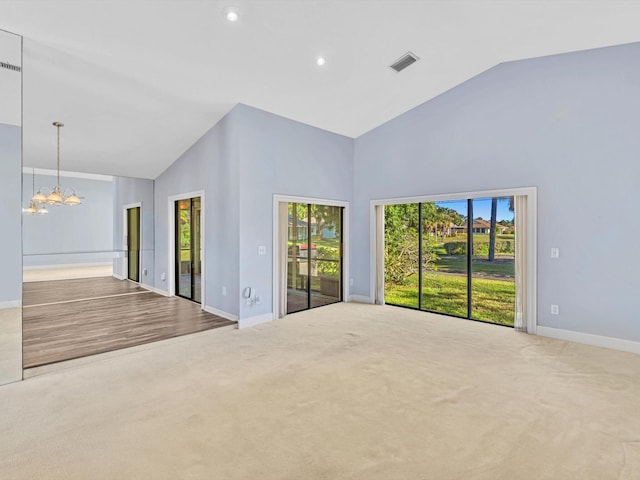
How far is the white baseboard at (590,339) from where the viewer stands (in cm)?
407

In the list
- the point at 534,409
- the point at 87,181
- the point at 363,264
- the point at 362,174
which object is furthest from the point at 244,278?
the point at 87,181

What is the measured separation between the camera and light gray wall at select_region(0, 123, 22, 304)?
3.21m

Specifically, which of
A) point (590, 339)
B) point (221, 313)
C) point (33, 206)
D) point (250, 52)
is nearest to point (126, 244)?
point (33, 206)

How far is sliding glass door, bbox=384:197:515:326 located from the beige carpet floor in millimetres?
2051

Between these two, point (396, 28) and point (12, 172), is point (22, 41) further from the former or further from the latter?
point (396, 28)

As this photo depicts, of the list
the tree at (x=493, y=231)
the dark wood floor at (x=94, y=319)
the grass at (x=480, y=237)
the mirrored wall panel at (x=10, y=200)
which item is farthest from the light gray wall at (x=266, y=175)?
the tree at (x=493, y=231)

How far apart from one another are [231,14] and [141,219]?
5.69 meters

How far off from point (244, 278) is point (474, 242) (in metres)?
3.94

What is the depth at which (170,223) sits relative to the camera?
6.96m

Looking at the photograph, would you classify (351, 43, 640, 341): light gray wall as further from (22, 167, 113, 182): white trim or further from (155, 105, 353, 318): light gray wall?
(22, 167, 113, 182): white trim

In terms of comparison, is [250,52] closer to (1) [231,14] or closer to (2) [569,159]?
(1) [231,14]

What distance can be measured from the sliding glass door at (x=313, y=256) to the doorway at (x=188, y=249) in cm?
185

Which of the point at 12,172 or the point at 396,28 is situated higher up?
the point at 396,28

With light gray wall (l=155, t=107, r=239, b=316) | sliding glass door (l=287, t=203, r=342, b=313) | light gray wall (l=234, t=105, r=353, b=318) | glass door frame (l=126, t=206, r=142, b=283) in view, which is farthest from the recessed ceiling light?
glass door frame (l=126, t=206, r=142, b=283)
